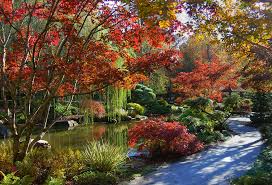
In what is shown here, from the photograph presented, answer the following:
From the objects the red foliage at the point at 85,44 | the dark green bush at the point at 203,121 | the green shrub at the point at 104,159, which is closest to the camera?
Result: the red foliage at the point at 85,44

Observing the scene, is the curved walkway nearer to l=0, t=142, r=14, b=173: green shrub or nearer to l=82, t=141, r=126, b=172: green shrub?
l=82, t=141, r=126, b=172: green shrub

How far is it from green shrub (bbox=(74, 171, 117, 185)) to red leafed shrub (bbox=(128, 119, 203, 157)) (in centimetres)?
233

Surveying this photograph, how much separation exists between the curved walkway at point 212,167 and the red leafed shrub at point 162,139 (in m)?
0.43

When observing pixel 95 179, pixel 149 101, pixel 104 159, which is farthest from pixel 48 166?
pixel 149 101

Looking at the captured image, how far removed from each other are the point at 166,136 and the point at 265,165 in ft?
10.4

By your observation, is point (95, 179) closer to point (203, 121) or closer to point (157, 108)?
point (203, 121)

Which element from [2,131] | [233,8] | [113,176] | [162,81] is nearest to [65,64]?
[113,176]

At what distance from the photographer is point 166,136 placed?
368 inches

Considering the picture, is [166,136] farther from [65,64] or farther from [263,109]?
[263,109]

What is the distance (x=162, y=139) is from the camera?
30.7 feet

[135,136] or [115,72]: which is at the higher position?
[115,72]

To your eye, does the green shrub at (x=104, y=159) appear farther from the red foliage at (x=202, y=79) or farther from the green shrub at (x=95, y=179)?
the red foliage at (x=202, y=79)

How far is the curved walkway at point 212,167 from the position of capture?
23.5ft

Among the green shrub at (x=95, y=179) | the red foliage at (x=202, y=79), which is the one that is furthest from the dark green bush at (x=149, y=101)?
the green shrub at (x=95, y=179)
